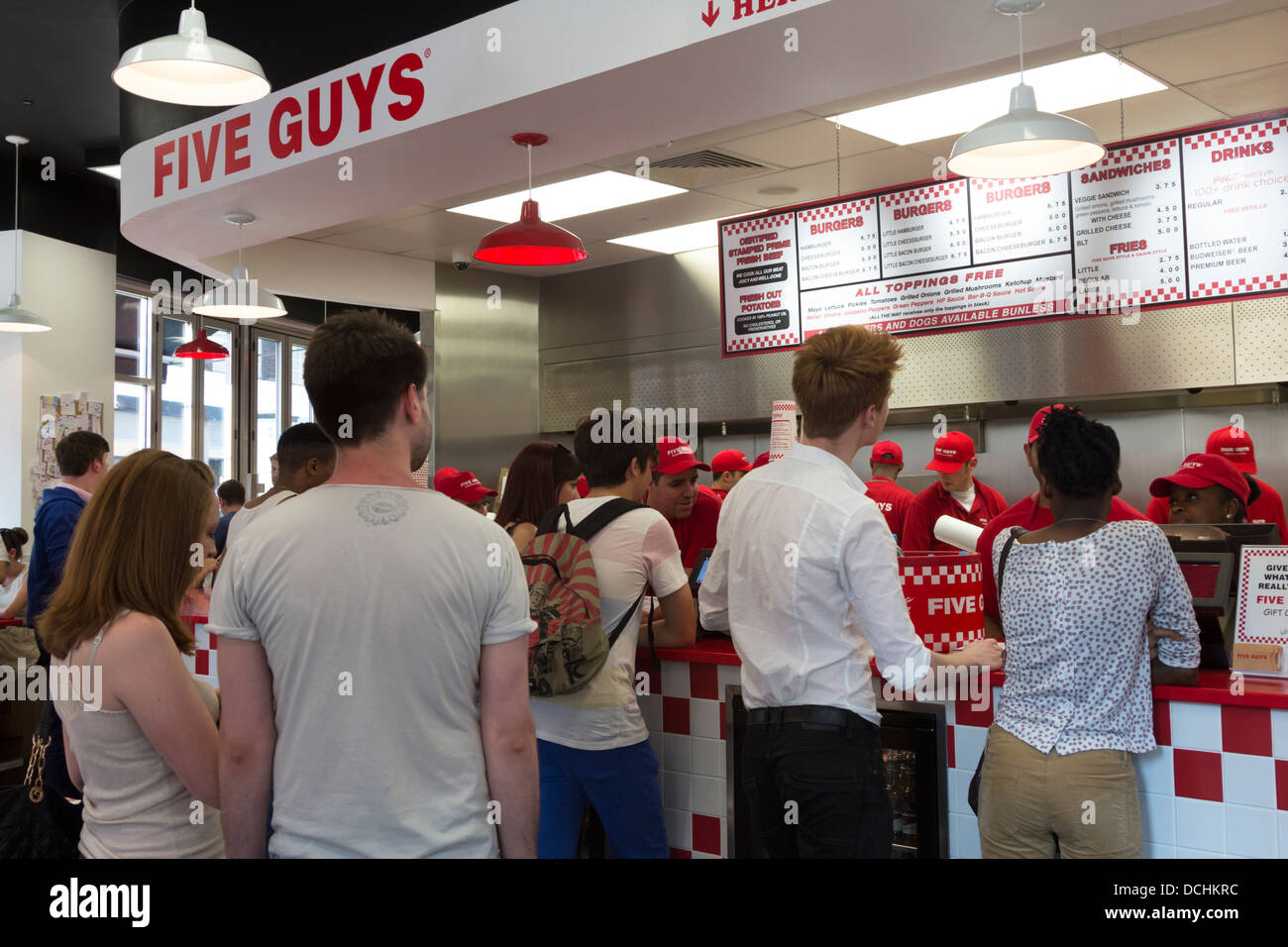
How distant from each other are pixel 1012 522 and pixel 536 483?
5.37ft

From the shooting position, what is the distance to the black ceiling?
14.9 feet

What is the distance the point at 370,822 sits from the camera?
1.54 m

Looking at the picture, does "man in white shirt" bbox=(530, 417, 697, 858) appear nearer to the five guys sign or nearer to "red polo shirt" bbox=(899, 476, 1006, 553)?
the five guys sign

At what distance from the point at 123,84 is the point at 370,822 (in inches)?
122

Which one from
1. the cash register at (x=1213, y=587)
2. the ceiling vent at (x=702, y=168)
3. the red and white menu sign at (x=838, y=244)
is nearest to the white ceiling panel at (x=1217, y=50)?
the red and white menu sign at (x=838, y=244)

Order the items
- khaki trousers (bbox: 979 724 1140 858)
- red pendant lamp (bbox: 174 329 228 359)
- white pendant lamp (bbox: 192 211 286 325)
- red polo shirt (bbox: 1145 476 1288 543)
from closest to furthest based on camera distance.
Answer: khaki trousers (bbox: 979 724 1140 858) → red polo shirt (bbox: 1145 476 1288 543) → white pendant lamp (bbox: 192 211 286 325) → red pendant lamp (bbox: 174 329 228 359)

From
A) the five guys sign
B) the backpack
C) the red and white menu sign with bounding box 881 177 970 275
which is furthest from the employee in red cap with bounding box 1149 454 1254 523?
the five guys sign

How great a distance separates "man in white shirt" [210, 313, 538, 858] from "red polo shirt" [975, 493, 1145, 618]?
1.85 meters

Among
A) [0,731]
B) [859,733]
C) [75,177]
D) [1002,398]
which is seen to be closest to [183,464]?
[859,733]

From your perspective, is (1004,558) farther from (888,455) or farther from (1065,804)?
(888,455)

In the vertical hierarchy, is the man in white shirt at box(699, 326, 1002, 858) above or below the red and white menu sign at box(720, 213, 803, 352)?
below

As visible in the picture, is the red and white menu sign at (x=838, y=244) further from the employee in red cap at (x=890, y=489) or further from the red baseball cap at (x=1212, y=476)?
the red baseball cap at (x=1212, y=476)

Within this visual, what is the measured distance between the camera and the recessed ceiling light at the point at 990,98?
4.58 metres

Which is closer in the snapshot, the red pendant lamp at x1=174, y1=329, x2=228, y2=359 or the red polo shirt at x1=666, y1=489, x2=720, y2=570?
the red polo shirt at x1=666, y1=489, x2=720, y2=570
